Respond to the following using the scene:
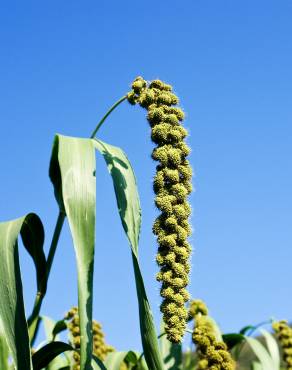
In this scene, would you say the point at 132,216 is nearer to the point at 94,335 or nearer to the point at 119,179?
the point at 119,179

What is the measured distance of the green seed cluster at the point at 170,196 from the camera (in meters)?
2.24

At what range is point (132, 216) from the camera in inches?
107

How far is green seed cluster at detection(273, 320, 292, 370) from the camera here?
475 centimetres

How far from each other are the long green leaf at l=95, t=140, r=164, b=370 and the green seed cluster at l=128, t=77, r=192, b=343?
6.5 inches

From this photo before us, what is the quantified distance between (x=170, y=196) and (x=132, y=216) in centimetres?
30

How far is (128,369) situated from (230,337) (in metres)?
0.73

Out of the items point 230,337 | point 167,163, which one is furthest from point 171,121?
point 230,337

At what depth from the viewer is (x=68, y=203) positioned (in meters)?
2.62

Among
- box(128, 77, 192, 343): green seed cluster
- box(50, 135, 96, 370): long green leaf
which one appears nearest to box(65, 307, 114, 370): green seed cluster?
box(50, 135, 96, 370): long green leaf

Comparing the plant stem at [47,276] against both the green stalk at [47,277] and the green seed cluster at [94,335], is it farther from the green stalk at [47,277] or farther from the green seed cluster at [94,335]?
the green seed cluster at [94,335]

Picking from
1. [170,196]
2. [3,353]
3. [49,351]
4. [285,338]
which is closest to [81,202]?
[170,196]

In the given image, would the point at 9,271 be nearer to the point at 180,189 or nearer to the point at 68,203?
the point at 68,203

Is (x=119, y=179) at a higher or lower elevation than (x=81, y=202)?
higher

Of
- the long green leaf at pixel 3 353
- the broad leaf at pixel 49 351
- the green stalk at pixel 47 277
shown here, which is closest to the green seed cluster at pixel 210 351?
the broad leaf at pixel 49 351
